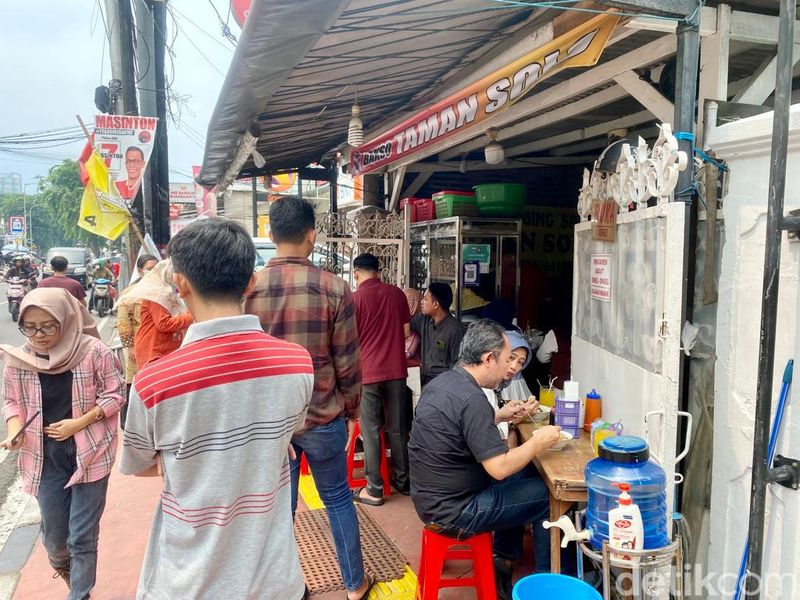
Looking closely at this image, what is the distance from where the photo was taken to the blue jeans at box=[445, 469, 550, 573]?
2.61 meters

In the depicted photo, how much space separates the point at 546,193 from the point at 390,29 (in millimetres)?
4412

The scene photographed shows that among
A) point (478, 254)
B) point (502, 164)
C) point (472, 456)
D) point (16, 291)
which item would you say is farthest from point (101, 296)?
point (472, 456)

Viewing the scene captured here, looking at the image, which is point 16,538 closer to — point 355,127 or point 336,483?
point 336,483

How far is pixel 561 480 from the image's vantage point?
2.42 meters

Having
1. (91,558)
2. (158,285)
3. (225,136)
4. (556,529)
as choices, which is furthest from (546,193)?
(91,558)

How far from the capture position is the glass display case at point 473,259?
562cm

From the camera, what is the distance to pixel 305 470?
455 centimetres

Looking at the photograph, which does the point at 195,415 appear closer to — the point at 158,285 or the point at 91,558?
the point at 91,558

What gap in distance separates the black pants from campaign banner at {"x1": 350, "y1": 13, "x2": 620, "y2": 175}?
1806mm

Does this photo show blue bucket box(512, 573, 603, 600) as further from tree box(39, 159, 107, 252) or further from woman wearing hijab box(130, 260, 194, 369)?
tree box(39, 159, 107, 252)

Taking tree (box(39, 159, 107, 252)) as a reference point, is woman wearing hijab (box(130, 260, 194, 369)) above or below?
below

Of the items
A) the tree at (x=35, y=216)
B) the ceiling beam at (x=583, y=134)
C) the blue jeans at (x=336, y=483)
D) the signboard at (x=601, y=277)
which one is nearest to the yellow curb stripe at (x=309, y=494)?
the blue jeans at (x=336, y=483)

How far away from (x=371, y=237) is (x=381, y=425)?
2890 mm

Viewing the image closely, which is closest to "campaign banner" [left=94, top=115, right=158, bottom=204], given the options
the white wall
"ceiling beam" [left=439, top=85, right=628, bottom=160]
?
"ceiling beam" [left=439, top=85, right=628, bottom=160]
